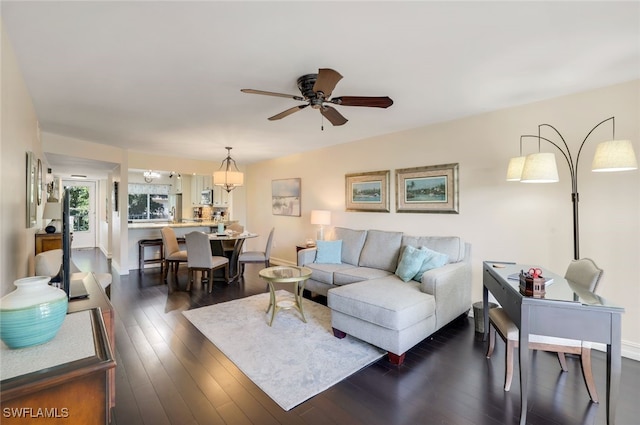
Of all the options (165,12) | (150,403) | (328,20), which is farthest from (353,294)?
(165,12)

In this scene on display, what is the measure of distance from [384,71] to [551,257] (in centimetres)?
259

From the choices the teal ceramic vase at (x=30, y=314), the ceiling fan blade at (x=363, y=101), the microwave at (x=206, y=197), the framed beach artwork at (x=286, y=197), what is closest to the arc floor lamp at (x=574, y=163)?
the ceiling fan blade at (x=363, y=101)

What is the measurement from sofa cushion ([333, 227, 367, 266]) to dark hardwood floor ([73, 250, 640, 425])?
1.62 meters

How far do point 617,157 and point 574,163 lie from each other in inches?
31.6

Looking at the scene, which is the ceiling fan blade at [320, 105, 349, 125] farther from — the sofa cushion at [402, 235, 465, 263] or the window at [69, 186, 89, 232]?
the window at [69, 186, 89, 232]

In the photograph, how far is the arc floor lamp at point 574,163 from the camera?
2162 millimetres

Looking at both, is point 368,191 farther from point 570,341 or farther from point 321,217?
point 570,341

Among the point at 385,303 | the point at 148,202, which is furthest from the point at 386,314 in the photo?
the point at 148,202

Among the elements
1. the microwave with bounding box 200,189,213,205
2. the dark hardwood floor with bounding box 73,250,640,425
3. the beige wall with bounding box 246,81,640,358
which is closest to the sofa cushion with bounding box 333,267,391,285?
the beige wall with bounding box 246,81,640,358

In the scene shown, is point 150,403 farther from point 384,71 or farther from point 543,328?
point 384,71

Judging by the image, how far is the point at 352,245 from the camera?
4453mm

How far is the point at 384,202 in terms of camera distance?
14.8 feet

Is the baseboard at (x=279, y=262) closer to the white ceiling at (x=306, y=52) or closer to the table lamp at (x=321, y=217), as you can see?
the table lamp at (x=321, y=217)

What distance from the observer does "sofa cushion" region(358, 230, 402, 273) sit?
3.96 metres
